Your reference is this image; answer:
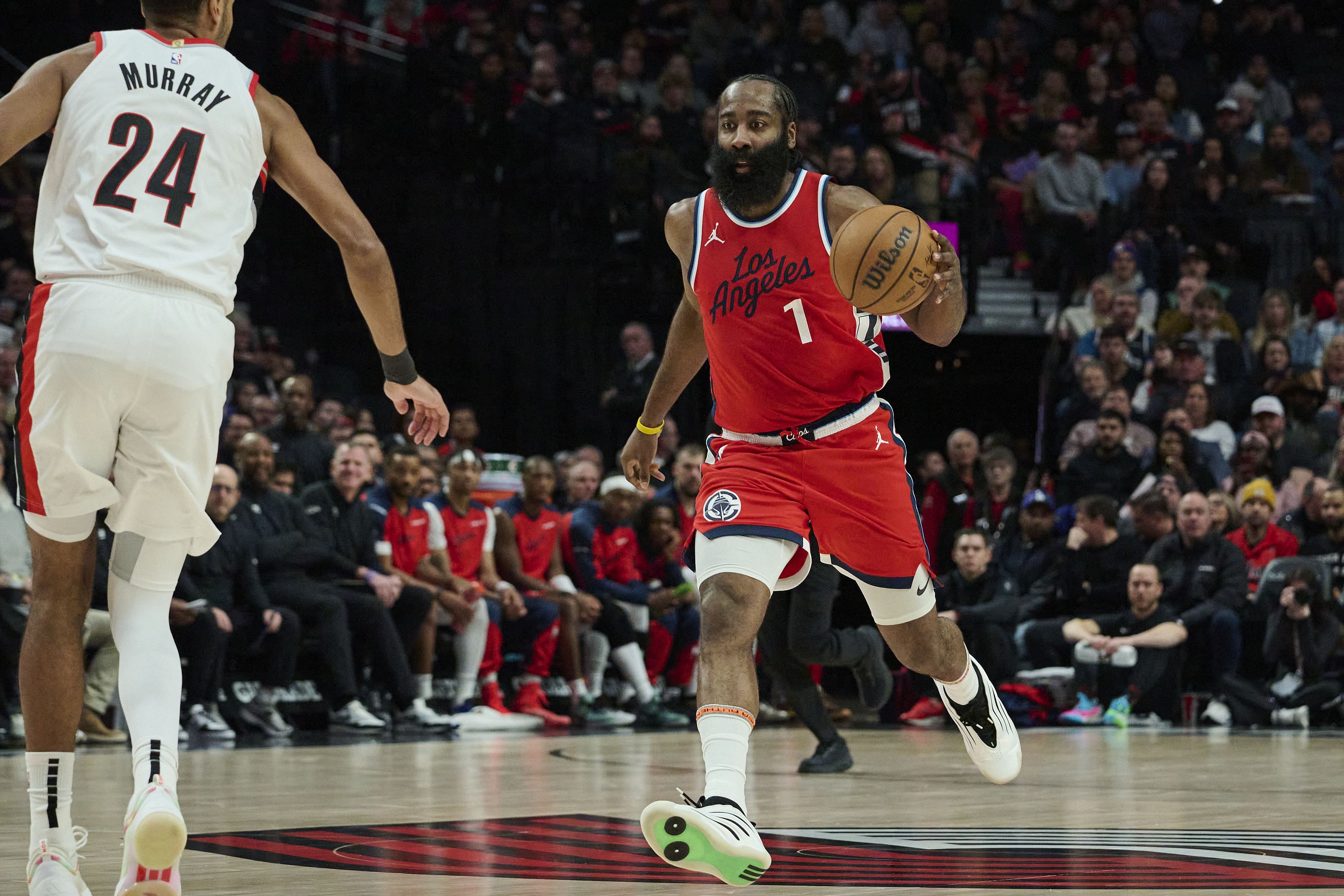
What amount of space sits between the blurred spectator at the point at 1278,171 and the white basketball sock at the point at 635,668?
768 cm

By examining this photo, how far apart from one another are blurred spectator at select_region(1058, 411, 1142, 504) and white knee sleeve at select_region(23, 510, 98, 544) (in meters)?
10.2

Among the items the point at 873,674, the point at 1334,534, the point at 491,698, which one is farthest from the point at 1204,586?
the point at 491,698

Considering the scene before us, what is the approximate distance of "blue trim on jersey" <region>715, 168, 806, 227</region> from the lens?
485cm

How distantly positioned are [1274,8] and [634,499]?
1101cm

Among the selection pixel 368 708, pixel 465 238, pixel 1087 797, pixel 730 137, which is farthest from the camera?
pixel 465 238

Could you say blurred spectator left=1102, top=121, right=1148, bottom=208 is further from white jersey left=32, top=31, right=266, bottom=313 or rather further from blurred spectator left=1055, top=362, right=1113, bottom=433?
white jersey left=32, top=31, right=266, bottom=313

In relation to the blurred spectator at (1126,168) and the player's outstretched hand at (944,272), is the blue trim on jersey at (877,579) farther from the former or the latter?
the blurred spectator at (1126,168)

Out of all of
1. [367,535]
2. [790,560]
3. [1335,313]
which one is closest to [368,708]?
[367,535]

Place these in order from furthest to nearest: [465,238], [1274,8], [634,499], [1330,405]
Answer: [1274,8]
[465,238]
[1330,405]
[634,499]

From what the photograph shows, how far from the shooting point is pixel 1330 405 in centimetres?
1315

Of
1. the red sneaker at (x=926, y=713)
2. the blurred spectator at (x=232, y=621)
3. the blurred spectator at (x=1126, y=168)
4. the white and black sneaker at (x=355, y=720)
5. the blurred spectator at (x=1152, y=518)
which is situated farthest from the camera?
the blurred spectator at (x=1126, y=168)

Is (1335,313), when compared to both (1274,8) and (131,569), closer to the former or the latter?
(1274,8)

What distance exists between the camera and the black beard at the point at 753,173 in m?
4.77

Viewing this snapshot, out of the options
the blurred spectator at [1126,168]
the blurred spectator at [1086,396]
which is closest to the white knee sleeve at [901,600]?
the blurred spectator at [1086,396]
